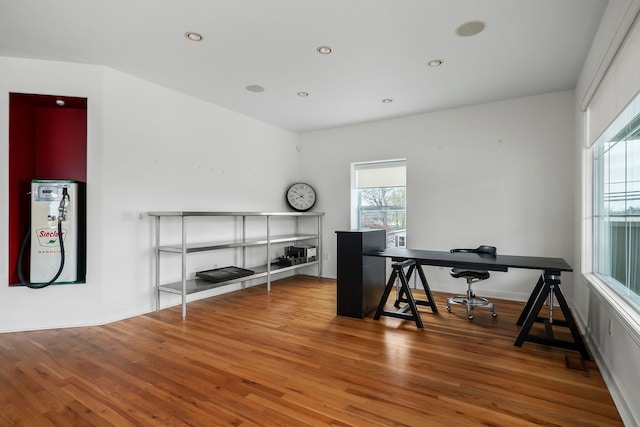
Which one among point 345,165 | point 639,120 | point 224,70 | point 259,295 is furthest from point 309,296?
point 639,120

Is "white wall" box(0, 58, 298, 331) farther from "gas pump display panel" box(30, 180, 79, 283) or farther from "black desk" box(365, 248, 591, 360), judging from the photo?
"black desk" box(365, 248, 591, 360)

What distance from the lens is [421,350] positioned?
2.79m

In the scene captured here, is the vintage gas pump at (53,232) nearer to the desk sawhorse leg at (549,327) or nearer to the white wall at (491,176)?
the white wall at (491,176)

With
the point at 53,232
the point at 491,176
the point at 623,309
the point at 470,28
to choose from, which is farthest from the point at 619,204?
the point at 53,232

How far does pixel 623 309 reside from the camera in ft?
6.68

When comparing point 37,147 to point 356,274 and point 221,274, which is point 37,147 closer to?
point 221,274

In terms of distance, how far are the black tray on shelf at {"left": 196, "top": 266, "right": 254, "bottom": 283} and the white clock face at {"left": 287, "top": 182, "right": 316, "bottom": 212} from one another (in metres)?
1.93

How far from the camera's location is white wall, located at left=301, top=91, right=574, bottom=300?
4.18m

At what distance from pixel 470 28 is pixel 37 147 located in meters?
4.55

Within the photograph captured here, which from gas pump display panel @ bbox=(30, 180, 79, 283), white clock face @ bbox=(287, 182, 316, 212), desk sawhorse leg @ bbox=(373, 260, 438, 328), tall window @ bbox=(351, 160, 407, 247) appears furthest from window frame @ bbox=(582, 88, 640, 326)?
gas pump display panel @ bbox=(30, 180, 79, 283)

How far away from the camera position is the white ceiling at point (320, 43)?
97.1 inches

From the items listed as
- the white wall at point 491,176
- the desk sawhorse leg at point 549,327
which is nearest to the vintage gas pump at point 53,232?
the white wall at point 491,176

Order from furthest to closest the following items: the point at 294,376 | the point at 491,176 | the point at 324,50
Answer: the point at 491,176, the point at 324,50, the point at 294,376

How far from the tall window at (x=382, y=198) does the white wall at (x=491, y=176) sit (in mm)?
188
